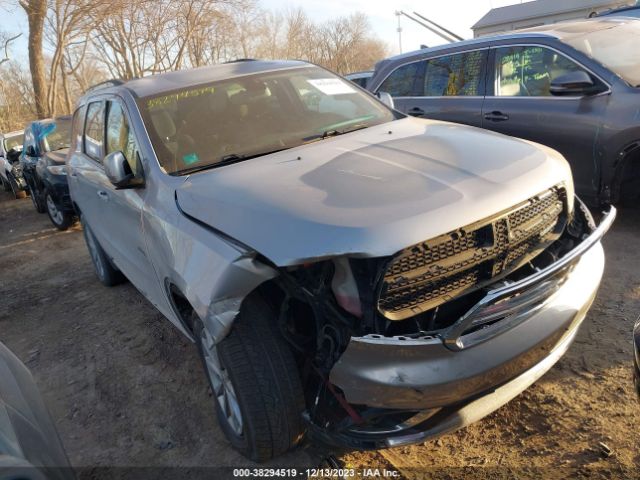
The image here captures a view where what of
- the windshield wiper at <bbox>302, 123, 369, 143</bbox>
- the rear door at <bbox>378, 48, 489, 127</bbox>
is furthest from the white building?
the windshield wiper at <bbox>302, 123, 369, 143</bbox>

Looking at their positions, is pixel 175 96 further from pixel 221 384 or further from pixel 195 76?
pixel 221 384

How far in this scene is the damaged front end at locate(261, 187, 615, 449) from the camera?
1928mm

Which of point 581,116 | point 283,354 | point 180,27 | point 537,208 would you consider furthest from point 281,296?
point 180,27

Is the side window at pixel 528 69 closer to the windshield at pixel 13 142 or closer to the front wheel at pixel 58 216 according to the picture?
the front wheel at pixel 58 216

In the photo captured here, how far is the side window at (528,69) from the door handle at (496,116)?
0.64 feet

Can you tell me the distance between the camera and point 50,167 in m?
7.85

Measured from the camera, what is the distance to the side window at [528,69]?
4.71 metres

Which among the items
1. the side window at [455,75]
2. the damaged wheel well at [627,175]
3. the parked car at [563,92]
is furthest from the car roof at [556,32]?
the damaged wheel well at [627,175]

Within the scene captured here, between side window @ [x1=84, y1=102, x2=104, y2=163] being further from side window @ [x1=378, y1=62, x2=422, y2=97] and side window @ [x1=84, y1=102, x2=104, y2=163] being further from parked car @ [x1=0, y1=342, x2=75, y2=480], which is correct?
side window @ [x1=378, y1=62, x2=422, y2=97]

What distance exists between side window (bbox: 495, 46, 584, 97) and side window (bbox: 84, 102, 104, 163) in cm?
371

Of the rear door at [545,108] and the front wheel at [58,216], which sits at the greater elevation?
the rear door at [545,108]

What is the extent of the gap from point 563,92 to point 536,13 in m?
40.0

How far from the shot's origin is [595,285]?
2521mm

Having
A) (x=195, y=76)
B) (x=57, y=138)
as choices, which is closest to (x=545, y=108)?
(x=195, y=76)
